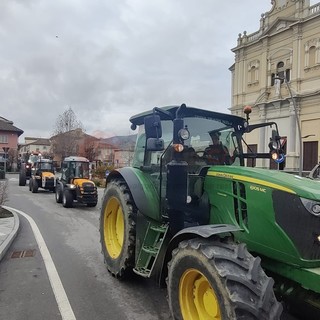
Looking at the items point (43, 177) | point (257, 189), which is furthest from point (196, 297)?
point (43, 177)

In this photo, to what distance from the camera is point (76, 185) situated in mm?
16438

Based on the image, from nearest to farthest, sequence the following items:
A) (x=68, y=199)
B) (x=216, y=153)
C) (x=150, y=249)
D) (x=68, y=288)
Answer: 1. (x=150, y=249)
2. (x=216, y=153)
3. (x=68, y=288)
4. (x=68, y=199)

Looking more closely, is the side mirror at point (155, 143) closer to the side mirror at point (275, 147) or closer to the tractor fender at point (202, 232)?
the tractor fender at point (202, 232)

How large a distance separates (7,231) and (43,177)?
1461 cm

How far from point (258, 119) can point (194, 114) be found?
127ft

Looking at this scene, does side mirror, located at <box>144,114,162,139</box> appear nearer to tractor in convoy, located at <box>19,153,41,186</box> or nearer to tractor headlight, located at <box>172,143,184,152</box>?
tractor headlight, located at <box>172,143,184,152</box>

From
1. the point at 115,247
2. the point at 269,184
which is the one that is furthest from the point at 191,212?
the point at 115,247

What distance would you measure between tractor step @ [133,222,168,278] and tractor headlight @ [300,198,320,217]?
1845mm

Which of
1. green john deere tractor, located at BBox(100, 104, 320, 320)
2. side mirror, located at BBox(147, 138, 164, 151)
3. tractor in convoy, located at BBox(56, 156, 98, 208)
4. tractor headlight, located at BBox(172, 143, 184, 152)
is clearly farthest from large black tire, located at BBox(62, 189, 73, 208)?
tractor headlight, located at BBox(172, 143, 184, 152)

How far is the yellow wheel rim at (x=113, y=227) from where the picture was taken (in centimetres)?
612

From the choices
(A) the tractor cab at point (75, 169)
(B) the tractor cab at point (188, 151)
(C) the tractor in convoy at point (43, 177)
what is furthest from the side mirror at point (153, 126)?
(C) the tractor in convoy at point (43, 177)

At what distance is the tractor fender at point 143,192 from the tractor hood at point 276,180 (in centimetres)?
111

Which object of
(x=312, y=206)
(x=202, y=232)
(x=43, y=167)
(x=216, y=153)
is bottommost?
(x=202, y=232)

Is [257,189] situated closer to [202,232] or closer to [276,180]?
[276,180]
